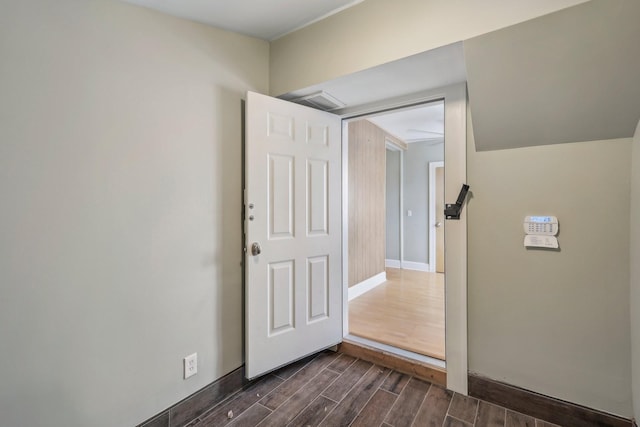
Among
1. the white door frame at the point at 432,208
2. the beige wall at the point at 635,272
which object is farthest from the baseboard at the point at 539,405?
the white door frame at the point at 432,208

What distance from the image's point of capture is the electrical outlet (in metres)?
1.63

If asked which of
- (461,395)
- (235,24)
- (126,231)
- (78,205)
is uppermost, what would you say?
(235,24)

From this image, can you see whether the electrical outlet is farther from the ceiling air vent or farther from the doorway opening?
the ceiling air vent

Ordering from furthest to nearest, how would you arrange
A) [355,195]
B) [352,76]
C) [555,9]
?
[355,195] → [352,76] → [555,9]

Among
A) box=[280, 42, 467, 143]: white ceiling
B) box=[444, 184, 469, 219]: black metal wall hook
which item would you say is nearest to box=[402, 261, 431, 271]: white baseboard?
box=[444, 184, 469, 219]: black metal wall hook

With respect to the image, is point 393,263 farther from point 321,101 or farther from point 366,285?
point 321,101

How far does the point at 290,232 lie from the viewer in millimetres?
2041

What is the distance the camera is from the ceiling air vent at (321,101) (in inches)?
81.8

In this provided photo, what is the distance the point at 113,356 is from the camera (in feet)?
4.45

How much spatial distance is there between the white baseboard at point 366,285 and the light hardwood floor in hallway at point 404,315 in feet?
0.22

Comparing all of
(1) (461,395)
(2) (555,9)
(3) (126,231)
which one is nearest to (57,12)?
(3) (126,231)

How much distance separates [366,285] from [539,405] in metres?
2.44

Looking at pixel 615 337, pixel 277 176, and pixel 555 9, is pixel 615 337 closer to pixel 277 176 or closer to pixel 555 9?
pixel 555 9

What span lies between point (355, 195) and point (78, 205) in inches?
115
